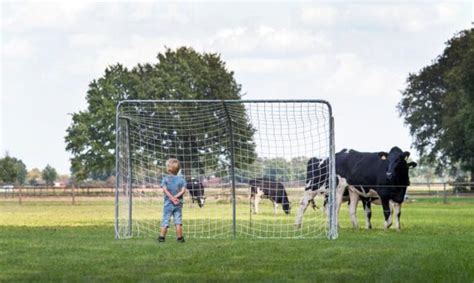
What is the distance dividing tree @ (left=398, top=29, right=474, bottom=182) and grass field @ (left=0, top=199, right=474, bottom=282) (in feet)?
161

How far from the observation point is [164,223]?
66.1 ft

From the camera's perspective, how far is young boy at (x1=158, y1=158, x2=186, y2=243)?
2011cm

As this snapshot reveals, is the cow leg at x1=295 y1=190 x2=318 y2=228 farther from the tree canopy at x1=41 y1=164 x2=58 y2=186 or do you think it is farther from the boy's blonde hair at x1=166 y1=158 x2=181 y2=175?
the tree canopy at x1=41 y1=164 x2=58 y2=186

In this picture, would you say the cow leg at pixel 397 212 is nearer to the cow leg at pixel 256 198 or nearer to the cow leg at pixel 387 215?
the cow leg at pixel 387 215

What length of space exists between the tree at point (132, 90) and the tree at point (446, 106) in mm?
12653

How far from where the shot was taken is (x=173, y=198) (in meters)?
20.1

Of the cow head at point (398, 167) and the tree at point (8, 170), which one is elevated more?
the tree at point (8, 170)

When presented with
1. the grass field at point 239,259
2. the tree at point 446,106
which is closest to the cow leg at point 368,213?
the grass field at point 239,259

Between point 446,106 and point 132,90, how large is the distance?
24.2 metres

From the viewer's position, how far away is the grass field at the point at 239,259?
13.5 m

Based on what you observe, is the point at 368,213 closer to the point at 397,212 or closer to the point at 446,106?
the point at 397,212

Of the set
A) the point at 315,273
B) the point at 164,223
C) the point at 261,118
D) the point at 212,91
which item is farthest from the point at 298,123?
the point at 212,91

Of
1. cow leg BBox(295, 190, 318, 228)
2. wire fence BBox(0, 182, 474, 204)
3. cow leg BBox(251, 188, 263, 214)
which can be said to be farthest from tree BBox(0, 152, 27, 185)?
cow leg BBox(295, 190, 318, 228)

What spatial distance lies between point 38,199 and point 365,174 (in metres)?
39.0
